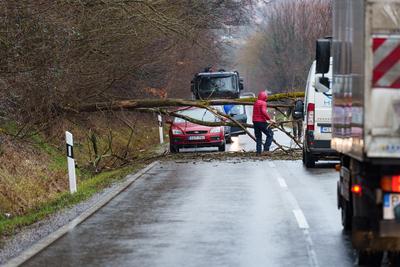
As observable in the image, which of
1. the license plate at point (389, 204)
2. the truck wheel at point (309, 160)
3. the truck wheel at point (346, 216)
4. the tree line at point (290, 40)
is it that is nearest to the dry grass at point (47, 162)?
the truck wheel at point (309, 160)

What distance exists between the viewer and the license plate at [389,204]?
710cm

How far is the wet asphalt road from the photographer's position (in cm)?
919

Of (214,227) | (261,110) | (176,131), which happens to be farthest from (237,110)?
(214,227)

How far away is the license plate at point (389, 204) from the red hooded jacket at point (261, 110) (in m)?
16.8

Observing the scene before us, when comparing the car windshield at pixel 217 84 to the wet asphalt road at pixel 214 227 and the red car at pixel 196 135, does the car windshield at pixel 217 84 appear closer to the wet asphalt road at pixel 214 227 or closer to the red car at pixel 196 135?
the red car at pixel 196 135

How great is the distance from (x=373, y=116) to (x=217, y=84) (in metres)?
31.9

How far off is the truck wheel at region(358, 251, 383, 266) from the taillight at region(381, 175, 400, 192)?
1501mm

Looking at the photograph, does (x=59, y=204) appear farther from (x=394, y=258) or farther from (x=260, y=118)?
(x=260, y=118)

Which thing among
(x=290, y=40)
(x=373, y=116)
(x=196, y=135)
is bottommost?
(x=196, y=135)

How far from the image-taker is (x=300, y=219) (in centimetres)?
1199

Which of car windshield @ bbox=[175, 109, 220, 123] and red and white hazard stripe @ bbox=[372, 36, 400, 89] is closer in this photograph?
red and white hazard stripe @ bbox=[372, 36, 400, 89]

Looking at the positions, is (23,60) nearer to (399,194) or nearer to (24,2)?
(24,2)

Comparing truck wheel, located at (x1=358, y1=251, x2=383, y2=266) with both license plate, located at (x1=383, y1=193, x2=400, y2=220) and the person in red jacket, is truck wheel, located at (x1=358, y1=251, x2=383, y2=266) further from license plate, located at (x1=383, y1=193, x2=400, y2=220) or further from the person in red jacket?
the person in red jacket

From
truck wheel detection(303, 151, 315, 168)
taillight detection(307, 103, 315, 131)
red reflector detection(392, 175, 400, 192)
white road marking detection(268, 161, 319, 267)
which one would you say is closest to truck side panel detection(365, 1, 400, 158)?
red reflector detection(392, 175, 400, 192)
